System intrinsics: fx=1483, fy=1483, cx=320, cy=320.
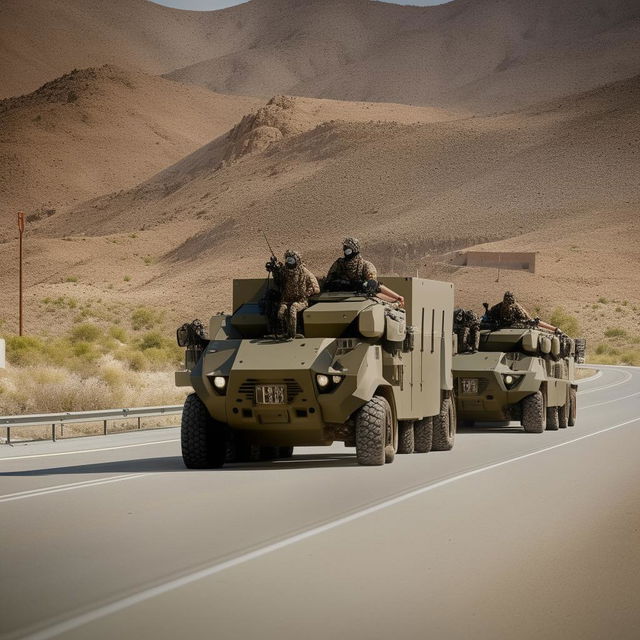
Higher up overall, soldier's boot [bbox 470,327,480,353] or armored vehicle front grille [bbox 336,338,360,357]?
armored vehicle front grille [bbox 336,338,360,357]

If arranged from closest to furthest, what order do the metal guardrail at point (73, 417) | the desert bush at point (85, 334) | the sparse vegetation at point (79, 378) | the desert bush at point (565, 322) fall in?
the metal guardrail at point (73, 417) < the sparse vegetation at point (79, 378) < the desert bush at point (85, 334) < the desert bush at point (565, 322)

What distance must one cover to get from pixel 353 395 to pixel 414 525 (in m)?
4.94

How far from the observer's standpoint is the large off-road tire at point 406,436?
19938 millimetres

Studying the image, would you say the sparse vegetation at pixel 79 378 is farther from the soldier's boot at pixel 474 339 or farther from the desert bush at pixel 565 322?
the desert bush at pixel 565 322

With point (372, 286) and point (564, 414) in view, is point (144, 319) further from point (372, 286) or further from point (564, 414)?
point (372, 286)

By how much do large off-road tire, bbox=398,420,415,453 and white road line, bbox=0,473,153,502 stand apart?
15.0 feet

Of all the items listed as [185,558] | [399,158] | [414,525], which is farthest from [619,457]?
[399,158]

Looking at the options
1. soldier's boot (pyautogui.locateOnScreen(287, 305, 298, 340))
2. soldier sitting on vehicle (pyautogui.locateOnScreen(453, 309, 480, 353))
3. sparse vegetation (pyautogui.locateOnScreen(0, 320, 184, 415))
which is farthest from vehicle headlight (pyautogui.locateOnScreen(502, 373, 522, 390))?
soldier's boot (pyautogui.locateOnScreen(287, 305, 298, 340))

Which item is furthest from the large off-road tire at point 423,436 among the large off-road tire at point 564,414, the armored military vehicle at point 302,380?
the large off-road tire at point 564,414

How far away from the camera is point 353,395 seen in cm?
1666

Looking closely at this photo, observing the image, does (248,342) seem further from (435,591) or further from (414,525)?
(435,591)

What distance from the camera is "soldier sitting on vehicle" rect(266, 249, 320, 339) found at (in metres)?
17.7

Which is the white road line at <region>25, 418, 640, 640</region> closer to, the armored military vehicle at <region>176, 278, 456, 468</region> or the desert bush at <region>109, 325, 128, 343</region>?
the armored military vehicle at <region>176, 278, 456, 468</region>

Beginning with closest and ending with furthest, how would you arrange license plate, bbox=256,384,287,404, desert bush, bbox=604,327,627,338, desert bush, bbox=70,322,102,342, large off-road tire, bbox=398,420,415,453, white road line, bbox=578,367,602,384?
license plate, bbox=256,384,287,404 < large off-road tire, bbox=398,420,415,453 < white road line, bbox=578,367,602,384 < desert bush, bbox=70,322,102,342 < desert bush, bbox=604,327,627,338
